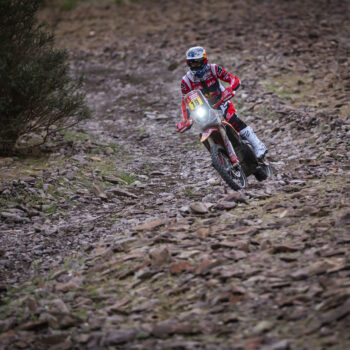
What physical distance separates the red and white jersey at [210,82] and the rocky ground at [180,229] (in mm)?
1739

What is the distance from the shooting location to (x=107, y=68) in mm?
19797

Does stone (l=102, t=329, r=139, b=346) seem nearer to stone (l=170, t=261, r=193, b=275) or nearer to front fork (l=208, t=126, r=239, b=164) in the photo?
stone (l=170, t=261, r=193, b=275)

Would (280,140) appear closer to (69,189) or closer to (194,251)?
(69,189)

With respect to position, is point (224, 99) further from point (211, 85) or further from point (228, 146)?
point (228, 146)

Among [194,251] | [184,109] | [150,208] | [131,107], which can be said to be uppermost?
[184,109]

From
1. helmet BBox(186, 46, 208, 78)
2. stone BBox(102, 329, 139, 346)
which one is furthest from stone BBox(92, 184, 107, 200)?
stone BBox(102, 329, 139, 346)

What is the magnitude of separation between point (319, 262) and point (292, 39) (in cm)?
1507

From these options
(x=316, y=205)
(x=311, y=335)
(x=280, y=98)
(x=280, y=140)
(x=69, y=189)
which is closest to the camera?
(x=311, y=335)

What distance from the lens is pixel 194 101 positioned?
8172 millimetres

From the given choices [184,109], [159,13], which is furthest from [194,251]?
[159,13]

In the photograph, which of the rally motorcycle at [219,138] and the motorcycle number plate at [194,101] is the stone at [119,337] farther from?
the motorcycle number plate at [194,101]

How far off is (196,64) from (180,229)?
3.27 metres

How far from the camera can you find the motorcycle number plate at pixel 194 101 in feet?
26.7

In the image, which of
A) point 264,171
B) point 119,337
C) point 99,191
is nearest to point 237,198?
point 264,171
